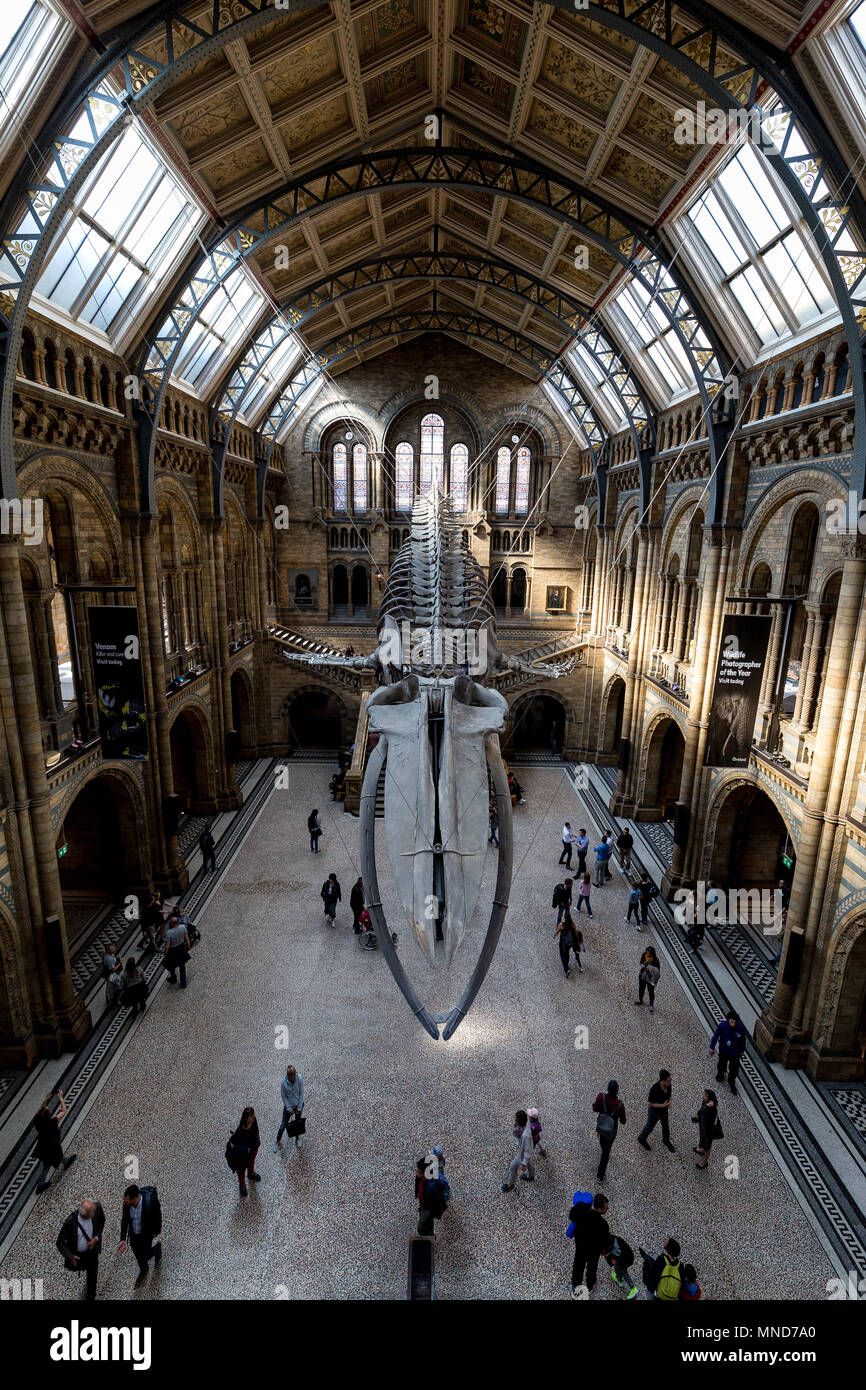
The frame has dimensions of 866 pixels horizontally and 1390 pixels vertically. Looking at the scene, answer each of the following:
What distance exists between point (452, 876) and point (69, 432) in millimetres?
11475

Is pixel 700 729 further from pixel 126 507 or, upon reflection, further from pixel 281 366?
pixel 281 366

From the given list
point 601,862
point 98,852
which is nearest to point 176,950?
point 98,852

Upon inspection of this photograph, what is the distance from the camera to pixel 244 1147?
9383 mm

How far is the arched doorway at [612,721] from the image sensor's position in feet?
89.4

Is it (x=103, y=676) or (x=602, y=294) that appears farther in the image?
(x=602, y=294)

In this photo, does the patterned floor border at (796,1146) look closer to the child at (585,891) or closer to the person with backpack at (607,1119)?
the child at (585,891)

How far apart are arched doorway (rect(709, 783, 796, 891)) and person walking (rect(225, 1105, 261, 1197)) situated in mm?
11708

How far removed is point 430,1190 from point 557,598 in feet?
82.9

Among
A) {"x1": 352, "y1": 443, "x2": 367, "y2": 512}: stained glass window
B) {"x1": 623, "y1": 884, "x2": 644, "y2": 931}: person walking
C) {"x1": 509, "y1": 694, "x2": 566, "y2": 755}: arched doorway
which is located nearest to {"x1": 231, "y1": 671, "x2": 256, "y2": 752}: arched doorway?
{"x1": 352, "y1": 443, "x2": 367, "y2": 512}: stained glass window

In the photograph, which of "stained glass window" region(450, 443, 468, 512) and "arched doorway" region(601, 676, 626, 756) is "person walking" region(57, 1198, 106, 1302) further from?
"stained glass window" region(450, 443, 468, 512)

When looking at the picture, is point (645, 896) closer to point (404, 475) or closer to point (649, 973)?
point (649, 973)

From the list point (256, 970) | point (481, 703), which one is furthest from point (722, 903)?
point (481, 703)

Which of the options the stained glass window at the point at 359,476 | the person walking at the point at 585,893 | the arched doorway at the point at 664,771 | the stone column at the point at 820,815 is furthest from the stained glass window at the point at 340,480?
the stone column at the point at 820,815

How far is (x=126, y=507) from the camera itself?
15.6m
